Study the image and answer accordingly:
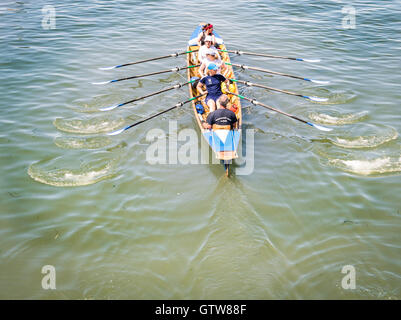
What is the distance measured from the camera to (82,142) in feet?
34.0

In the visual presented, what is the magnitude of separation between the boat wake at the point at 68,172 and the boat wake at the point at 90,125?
1.59 meters

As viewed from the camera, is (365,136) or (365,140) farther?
(365,136)

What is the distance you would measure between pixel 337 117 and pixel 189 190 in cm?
619

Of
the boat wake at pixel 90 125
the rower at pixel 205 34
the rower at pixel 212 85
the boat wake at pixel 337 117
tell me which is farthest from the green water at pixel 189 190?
the rower at pixel 205 34

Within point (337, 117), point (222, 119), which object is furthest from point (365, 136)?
point (222, 119)

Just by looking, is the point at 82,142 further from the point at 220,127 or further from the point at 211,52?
the point at 211,52

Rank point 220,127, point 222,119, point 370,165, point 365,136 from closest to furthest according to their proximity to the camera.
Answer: point 370,165, point 222,119, point 220,127, point 365,136

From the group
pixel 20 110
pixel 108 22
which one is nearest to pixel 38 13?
pixel 108 22

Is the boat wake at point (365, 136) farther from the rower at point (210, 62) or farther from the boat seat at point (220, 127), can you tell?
the rower at point (210, 62)

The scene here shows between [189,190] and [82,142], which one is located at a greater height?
[82,142]

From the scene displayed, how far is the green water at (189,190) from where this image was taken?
21.8ft

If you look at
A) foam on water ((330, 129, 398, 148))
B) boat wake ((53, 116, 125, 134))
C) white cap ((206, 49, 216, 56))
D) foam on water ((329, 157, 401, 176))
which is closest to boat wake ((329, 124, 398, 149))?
foam on water ((330, 129, 398, 148))
